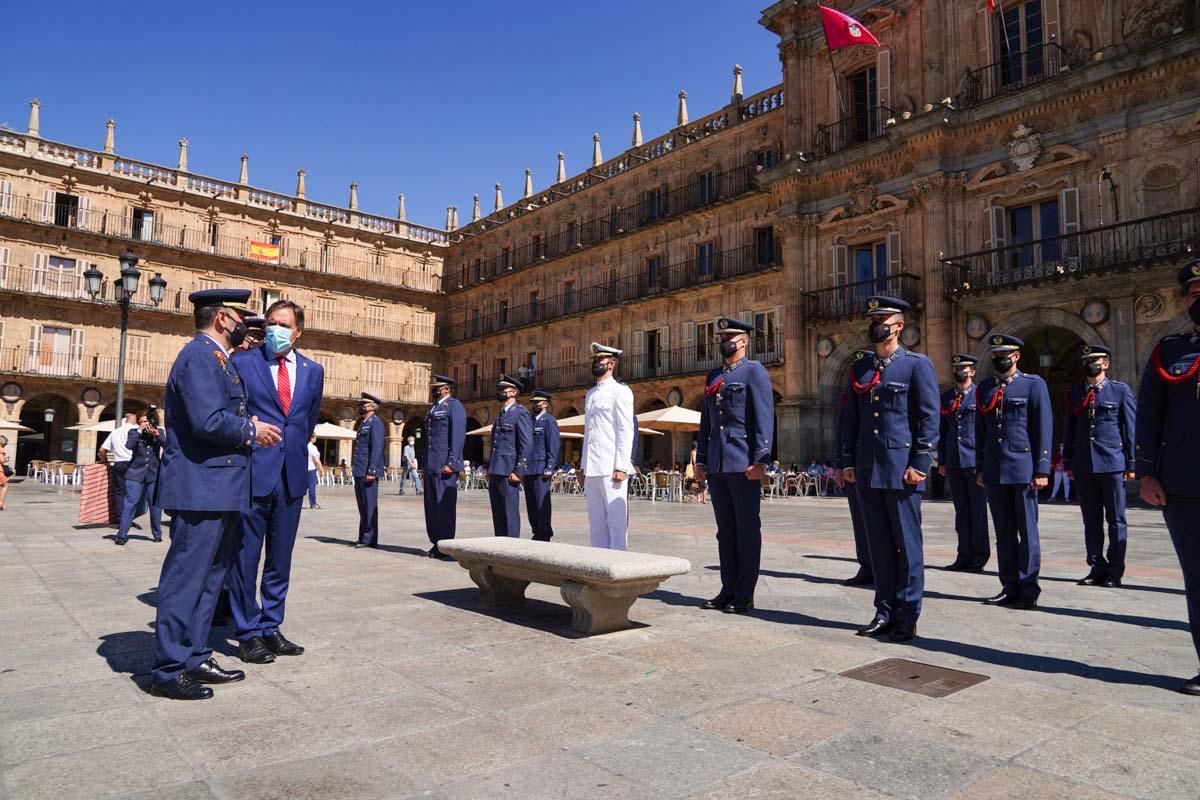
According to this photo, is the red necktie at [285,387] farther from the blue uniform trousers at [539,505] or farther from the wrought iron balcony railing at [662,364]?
the wrought iron balcony railing at [662,364]

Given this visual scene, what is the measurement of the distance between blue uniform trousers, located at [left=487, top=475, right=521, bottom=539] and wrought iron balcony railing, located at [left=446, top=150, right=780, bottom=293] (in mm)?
21033

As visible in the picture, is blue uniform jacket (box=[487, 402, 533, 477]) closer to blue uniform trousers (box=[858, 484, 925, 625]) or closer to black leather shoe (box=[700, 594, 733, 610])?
black leather shoe (box=[700, 594, 733, 610])

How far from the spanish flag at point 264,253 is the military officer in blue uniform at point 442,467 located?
3281cm

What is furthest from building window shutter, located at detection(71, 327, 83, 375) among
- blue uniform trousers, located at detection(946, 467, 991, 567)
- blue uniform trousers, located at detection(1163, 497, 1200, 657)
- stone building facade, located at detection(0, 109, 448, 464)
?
blue uniform trousers, located at detection(1163, 497, 1200, 657)

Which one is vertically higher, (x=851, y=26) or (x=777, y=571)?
(x=851, y=26)

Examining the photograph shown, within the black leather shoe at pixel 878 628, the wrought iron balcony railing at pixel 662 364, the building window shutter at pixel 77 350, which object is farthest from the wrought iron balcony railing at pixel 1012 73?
the building window shutter at pixel 77 350

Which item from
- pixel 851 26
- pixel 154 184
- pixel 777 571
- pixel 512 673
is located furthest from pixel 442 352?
pixel 512 673

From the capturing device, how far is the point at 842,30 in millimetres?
20438

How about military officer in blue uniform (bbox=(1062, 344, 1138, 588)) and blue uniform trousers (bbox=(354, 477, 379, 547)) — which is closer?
military officer in blue uniform (bbox=(1062, 344, 1138, 588))

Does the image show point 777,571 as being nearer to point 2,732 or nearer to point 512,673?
point 512,673

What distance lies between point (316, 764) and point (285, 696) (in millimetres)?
869

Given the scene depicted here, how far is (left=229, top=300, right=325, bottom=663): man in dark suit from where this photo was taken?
4086mm

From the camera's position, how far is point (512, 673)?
3.66 meters

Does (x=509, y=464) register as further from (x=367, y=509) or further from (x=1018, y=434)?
(x=1018, y=434)
